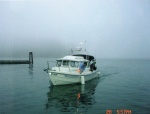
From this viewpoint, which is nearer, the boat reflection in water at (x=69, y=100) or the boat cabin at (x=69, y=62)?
the boat reflection in water at (x=69, y=100)

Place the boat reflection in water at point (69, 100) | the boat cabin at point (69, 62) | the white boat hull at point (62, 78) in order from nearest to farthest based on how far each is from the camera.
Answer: the boat reflection in water at point (69, 100) → the white boat hull at point (62, 78) → the boat cabin at point (69, 62)

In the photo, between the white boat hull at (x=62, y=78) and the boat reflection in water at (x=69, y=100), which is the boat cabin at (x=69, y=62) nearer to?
the white boat hull at (x=62, y=78)

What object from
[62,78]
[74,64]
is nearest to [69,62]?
[74,64]

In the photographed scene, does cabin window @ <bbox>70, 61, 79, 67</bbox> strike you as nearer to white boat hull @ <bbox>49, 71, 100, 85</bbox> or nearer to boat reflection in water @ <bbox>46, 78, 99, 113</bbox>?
white boat hull @ <bbox>49, 71, 100, 85</bbox>

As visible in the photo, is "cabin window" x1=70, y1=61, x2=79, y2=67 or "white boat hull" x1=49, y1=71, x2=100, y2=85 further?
"cabin window" x1=70, y1=61, x2=79, y2=67

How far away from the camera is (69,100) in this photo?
17719 millimetres

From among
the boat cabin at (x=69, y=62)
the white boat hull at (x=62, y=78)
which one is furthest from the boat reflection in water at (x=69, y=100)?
the boat cabin at (x=69, y=62)

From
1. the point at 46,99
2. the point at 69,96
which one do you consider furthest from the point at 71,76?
the point at 46,99

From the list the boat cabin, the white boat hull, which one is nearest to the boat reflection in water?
the white boat hull

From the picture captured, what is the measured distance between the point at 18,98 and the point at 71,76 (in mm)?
7665

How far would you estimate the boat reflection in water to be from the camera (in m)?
15.2

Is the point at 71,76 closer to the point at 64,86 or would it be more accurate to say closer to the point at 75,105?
the point at 64,86

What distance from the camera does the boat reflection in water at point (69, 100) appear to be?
1523 cm

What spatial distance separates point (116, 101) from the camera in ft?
57.7
